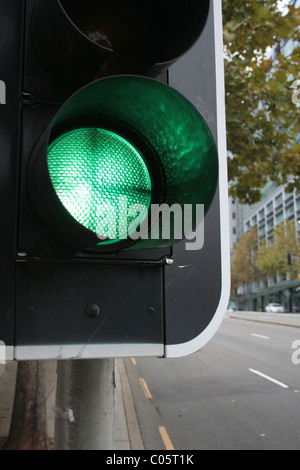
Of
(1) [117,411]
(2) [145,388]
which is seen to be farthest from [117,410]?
(2) [145,388]

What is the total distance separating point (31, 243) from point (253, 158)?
26.3 ft

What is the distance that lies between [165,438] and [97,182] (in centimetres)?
704

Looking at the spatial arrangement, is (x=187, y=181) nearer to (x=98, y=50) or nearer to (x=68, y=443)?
(x=98, y=50)

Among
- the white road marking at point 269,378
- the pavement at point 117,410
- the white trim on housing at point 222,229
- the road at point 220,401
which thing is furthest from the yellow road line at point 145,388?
the white trim on housing at point 222,229

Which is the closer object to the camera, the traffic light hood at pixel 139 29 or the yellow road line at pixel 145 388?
the traffic light hood at pixel 139 29

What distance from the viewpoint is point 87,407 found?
4.36 ft

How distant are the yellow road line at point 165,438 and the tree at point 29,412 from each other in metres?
Result: 1.79

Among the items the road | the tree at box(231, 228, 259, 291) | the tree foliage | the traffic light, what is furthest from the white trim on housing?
the tree at box(231, 228, 259, 291)

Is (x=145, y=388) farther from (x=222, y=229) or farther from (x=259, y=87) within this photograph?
(x=222, y=229)

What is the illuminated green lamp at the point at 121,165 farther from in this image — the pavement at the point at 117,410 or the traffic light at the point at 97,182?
the pavement at the point at 117,410

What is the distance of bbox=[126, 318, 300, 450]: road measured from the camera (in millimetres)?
7273

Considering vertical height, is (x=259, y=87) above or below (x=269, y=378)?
above

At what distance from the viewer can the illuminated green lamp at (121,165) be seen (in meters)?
1.05

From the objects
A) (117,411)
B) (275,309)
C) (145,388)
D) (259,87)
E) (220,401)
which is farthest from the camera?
(275,309)
